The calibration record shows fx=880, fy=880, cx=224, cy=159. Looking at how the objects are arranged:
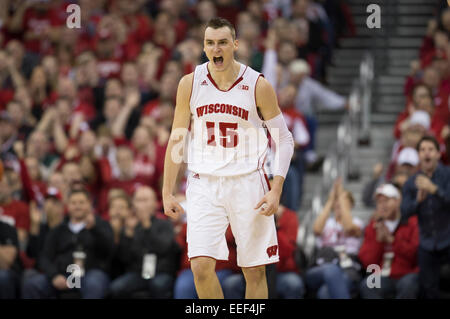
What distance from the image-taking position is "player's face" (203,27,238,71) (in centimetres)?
652

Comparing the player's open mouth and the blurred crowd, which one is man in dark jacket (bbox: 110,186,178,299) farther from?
the player's open mouth

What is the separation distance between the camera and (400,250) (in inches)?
362

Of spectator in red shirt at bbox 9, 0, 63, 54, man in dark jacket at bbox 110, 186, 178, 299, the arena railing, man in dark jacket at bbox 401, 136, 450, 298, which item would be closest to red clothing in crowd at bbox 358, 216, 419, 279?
man in dark jacket at bbox 401, 136, 450, 298

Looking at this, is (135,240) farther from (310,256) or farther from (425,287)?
(425,287)

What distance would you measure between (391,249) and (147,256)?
264 centimetres

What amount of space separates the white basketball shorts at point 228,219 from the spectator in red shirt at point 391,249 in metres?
2.68

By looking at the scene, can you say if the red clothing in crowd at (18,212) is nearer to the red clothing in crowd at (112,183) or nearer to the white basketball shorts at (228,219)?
the red clothing in crowd at (112,183)

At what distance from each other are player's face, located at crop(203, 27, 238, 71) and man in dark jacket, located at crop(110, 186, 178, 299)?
11.4 ft

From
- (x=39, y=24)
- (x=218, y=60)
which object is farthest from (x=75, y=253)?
(x=39, y=24)

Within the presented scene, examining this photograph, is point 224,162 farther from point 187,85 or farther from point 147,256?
point 147,256

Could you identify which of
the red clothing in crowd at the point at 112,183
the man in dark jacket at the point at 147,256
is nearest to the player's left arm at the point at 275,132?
the man in dark jacket at the point at 147,256

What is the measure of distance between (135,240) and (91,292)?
759mm

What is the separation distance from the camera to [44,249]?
32.5 feet

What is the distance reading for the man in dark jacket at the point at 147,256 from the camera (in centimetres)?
952
